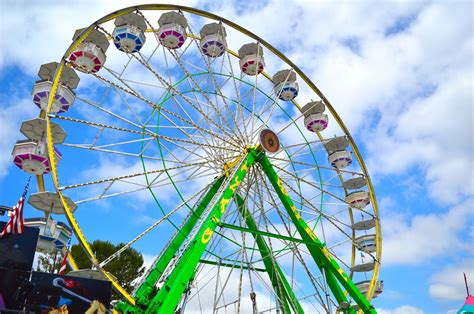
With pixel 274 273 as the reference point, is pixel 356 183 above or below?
above

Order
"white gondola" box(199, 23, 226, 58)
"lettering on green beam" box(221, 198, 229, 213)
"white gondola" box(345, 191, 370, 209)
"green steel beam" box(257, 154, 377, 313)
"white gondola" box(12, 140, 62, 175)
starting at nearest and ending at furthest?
"white gondola" box(12, 140, 62, 175)
"lettering on green beam" box(221, 198, 229, 213)
"green steel beam" box(257, 154, 377, 313)
"white gondola" box(199, 23, 226, 58)
"white gondola" box(345, 191, 370, 209)

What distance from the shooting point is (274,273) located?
648 inches

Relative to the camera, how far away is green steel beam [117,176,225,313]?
39.8 ft

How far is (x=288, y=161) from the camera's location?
17438mm

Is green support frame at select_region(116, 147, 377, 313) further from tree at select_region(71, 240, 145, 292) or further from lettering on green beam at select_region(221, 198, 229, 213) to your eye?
tree at select_region(71, 240, 145, 292)

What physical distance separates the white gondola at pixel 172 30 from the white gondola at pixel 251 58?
3.17 meters

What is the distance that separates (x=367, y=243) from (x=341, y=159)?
150 inches

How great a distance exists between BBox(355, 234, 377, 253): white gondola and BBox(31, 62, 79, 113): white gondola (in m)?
13.0

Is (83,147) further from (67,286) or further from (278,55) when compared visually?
(278,55)

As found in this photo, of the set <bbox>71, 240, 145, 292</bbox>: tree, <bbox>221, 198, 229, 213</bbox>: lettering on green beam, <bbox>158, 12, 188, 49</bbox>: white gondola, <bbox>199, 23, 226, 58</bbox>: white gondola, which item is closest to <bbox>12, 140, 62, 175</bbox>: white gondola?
<bbox>221, 198, 229, 213</bbox>: lettering on green beam

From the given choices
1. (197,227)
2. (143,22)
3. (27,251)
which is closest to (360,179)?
(197,227)

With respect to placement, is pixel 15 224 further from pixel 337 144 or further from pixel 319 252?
pixel 337 144

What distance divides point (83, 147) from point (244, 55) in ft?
26.0

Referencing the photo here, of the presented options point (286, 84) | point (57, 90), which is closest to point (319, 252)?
point (286, 84)
